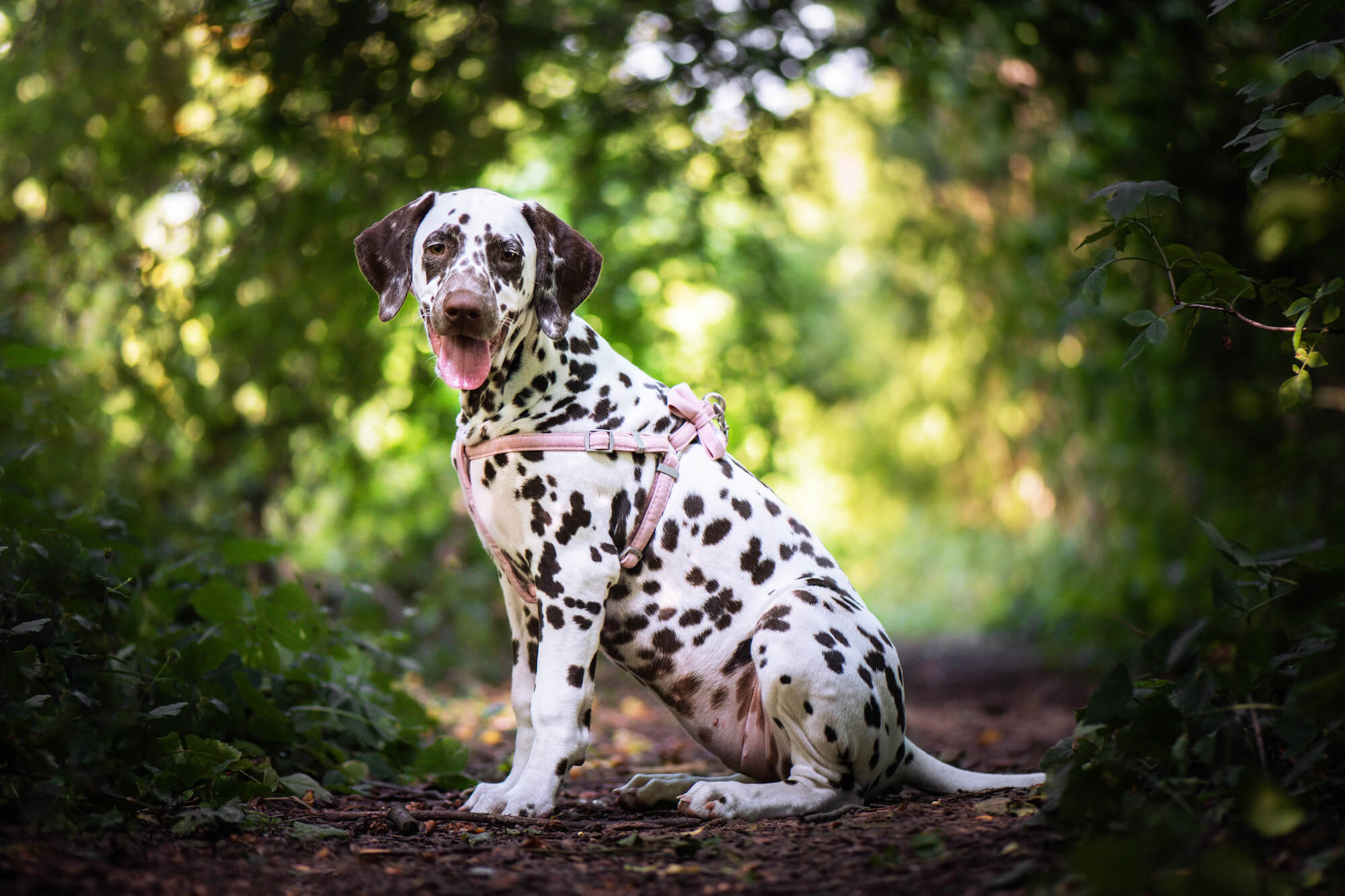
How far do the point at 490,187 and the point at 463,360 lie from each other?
16.0 feet

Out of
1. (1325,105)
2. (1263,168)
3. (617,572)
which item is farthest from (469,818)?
(1325,105)

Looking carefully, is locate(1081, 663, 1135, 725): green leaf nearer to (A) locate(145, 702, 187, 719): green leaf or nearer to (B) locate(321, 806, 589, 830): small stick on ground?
(B) locate(321, 806, 589, 830): small stick on ground

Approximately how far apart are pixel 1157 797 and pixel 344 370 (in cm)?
592

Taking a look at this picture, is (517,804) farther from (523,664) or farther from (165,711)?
(165,711)

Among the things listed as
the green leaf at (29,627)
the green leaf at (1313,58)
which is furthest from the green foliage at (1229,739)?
the green leaf at (29,627)

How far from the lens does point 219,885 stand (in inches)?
96.9

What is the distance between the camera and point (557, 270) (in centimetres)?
368

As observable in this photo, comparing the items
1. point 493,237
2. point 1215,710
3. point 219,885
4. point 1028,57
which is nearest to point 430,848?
point 219,885

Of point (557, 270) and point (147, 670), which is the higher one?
point (557, 270)

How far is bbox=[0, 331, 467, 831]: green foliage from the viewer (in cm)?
278

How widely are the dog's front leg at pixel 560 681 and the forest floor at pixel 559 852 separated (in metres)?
0.11

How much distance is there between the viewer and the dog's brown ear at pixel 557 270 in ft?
11.9

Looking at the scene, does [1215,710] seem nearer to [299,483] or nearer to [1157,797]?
[1157,797]

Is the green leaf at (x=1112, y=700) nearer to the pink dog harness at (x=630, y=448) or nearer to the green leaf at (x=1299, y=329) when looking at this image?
the green leaf at (x=1299, y=329)
